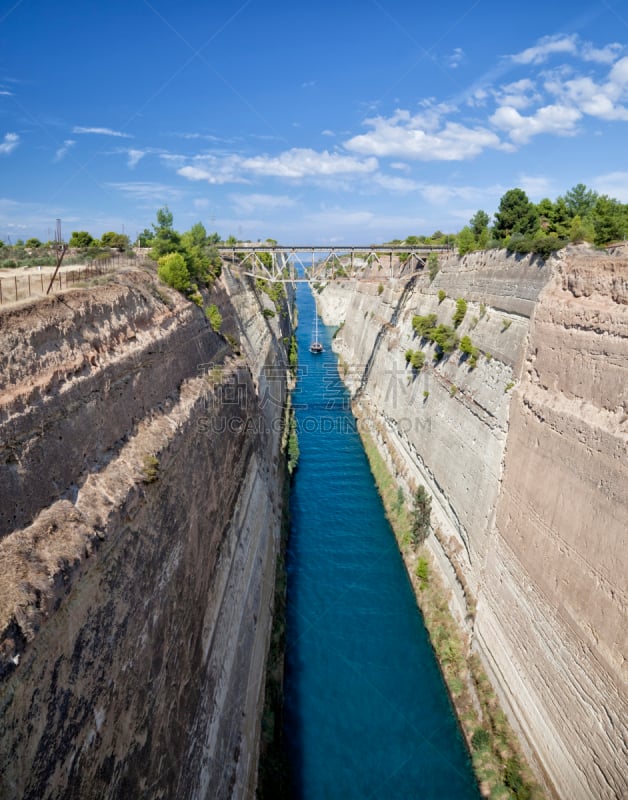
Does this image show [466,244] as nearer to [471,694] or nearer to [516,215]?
[516,215]

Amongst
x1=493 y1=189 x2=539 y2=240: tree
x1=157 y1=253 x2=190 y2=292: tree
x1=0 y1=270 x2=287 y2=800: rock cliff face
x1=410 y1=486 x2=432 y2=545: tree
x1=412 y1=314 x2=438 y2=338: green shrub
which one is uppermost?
x1=493 y1=189 x2=539 y2=240: tree

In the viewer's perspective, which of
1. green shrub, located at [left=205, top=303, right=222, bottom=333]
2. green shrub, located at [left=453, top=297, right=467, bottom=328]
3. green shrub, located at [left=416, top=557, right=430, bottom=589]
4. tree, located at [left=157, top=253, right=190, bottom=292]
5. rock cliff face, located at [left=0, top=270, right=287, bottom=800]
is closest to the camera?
rock cliff face, located at [left=0, top=270, right=287, bottom=800]

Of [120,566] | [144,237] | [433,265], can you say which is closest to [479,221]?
[433,265]

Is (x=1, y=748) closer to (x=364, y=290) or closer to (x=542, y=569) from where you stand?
(x=542, y=569)

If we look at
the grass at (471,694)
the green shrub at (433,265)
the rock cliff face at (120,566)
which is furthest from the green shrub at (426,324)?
the rock cliff face at (120,566)

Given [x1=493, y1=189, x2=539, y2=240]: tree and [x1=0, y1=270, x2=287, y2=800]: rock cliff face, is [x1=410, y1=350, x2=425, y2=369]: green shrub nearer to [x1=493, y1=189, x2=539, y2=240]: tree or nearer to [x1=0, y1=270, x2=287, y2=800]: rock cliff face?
[x1=493, y1=189, x2=539, y2=240]: tree

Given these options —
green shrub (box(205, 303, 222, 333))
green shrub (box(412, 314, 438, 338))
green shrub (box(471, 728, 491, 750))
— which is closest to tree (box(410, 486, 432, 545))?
green shrub (box(471, 728, 491, 750))

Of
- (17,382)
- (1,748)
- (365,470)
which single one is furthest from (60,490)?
(365,470)
